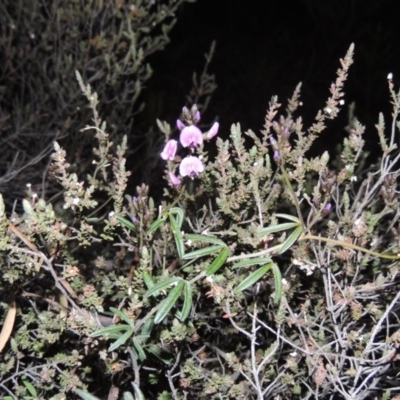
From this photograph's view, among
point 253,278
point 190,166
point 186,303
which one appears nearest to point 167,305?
point 186,303

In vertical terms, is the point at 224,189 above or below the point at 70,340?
above

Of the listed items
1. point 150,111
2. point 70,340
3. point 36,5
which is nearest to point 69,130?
point 36,5

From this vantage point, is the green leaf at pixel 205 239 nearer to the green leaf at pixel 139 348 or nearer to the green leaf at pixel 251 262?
the green leaf at pixel 251 262

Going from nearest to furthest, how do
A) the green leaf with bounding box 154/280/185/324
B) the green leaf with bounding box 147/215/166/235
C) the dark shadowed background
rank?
the green leaf with bounding box 154/280/185/324, the green leaf with bounding box 147/215/166/235, the dark shadowed background

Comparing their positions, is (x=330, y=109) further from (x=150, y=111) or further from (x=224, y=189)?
(x=150, y=111)

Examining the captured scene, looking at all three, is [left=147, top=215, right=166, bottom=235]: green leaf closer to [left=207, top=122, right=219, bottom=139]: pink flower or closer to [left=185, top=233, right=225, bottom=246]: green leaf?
[left=185, top=233, right=225, bottom=246]: green leaf

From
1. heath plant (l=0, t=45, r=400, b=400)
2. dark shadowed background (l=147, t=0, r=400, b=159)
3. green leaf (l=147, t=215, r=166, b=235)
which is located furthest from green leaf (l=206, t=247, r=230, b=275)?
dark shadowed background (l=147, t=0, r=400, b=159)

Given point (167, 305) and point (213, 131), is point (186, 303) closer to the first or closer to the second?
point (167, 305)
